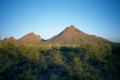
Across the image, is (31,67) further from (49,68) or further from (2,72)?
(2,72)

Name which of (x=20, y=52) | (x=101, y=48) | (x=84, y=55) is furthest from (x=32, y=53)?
(x=101, y=48)

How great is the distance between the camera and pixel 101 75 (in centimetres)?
1666

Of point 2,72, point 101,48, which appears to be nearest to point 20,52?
point 2,72

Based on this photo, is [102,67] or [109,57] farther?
[109,57]

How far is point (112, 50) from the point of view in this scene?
21.1 meters

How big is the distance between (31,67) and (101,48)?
6.78 meters

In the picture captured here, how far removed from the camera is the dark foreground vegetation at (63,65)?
1645 centimetres

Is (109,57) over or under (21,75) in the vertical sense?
over

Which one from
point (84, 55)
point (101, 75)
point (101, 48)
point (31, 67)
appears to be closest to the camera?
point (101, 75)

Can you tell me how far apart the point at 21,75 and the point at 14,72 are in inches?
58.0

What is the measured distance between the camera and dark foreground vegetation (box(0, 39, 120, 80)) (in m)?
16.5

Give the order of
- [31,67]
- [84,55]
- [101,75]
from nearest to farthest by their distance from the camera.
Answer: [101,75]
[31,67]
[84,55]

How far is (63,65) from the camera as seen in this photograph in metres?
17.6

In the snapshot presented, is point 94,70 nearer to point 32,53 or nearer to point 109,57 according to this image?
point 109,57
